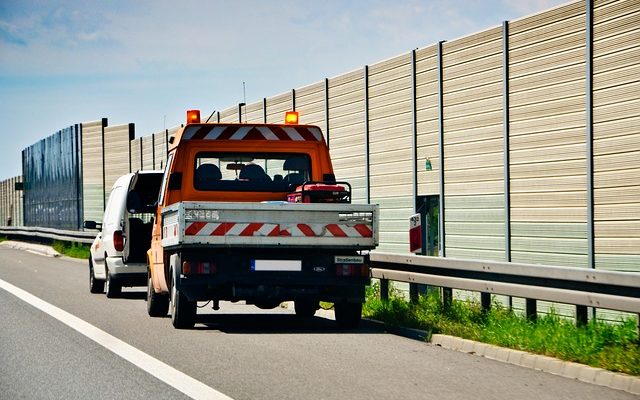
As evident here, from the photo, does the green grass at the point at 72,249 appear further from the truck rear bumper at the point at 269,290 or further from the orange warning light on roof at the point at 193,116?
the truck rear bumper at the point at 269,290

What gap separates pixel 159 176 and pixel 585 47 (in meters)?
7.73

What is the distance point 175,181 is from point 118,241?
497 cm

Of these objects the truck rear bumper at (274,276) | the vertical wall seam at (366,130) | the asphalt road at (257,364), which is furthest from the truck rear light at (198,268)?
the vertical wall seam at (366,130)

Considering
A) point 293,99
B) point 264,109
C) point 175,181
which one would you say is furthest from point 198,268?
point 264,109

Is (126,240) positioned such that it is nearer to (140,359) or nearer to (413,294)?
(413,294)

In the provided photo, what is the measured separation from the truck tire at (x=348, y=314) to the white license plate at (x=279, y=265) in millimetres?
875

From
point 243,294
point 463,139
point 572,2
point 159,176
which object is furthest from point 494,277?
point 159,176

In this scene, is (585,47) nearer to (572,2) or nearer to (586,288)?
(572,2)

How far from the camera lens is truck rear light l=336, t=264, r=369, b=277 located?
13492mm

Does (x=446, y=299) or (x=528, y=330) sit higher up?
(x=446, y=299)

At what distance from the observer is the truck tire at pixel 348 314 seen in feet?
45.7

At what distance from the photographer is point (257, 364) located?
1040 centimetres

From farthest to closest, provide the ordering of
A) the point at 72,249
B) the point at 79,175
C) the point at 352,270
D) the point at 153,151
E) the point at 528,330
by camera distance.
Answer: the point at 79,175, the point at 72,249, the point at 153,151, the point at 352,270, the point at 528,330

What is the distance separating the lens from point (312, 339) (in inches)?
496
